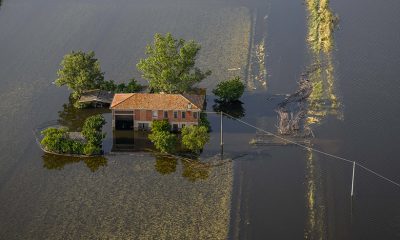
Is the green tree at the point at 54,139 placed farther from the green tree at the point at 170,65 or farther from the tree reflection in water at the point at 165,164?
the green tree at the point at 170,65

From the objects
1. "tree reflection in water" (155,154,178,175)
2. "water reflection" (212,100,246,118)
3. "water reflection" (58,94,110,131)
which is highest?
"water reflection" (212,100,246,118)

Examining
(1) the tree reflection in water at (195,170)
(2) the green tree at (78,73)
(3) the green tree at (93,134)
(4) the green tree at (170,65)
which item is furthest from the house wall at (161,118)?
(2) the green tree at (78,73)

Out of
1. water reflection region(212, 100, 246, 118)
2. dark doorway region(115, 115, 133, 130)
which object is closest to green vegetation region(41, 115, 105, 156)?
dark doorway region(115, 115, 133, 130)

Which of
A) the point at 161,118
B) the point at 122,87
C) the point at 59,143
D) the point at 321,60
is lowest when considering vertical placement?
the point at 59,143

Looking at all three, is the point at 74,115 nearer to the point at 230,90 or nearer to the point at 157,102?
the point at 157,102

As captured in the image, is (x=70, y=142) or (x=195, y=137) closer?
(x=195, y=137)

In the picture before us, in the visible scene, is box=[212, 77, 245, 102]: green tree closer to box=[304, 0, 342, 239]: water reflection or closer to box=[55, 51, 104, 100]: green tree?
box=[304, 0, 342, 239]: water reflection

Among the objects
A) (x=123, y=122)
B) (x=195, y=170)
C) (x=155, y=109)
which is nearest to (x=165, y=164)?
(x=195, y=170)
